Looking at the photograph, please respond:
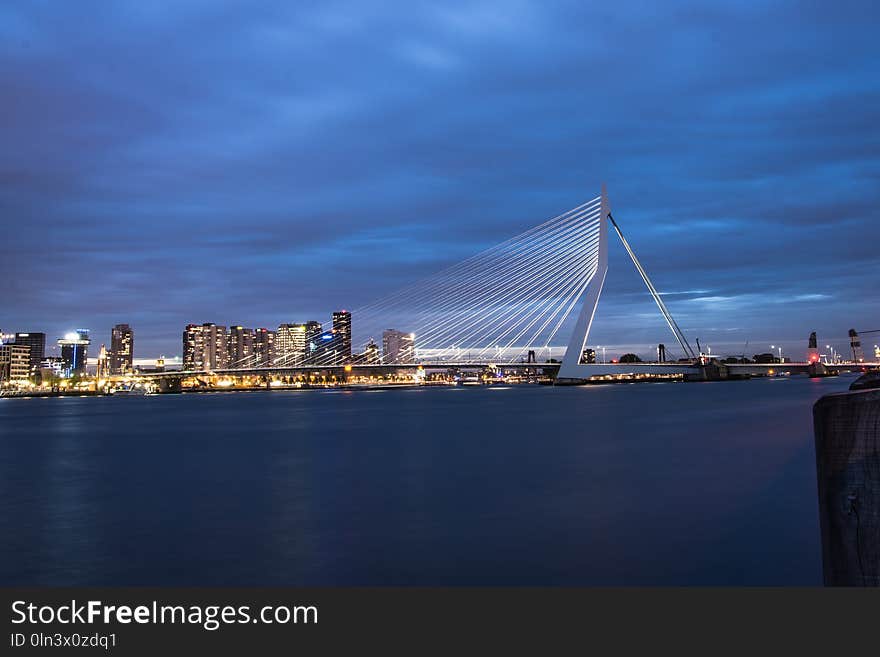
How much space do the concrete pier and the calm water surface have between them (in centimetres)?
530

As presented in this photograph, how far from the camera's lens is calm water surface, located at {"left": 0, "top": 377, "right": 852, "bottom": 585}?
359 inches

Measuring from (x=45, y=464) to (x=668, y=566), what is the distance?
75.4 feet

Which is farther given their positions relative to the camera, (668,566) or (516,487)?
(516,487)

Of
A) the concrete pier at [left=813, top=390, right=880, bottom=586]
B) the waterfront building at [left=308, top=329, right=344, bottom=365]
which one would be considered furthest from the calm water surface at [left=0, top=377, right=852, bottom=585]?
the waterfront building at [left=308, top=329, right=344, bottom=365]

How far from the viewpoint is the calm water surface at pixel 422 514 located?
9125mm

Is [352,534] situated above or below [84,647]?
below

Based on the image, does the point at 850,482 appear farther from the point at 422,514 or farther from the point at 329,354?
the point at 329,354

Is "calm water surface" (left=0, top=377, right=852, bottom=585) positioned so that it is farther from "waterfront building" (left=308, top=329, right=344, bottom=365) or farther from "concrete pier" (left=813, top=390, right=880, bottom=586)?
"waterfront building" (left=308, top=329, right=344, bottom=365)

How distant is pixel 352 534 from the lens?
11.5 metres

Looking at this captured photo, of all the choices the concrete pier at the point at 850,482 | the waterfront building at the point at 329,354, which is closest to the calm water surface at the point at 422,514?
the concrete pier at the point at 850,482

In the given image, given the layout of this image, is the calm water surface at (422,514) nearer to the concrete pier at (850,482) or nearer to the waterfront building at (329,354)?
the concrete pier at (850,482)

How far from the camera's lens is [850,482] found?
329 centimetres

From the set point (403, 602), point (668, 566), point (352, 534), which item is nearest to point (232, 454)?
point (352, 534)

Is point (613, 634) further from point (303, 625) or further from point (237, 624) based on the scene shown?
point (237, 624)
